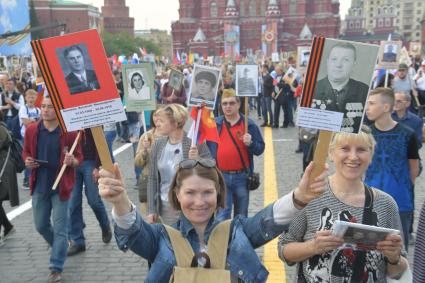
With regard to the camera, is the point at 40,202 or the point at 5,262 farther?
the point at 5,262

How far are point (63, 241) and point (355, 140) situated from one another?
3302 millimetres

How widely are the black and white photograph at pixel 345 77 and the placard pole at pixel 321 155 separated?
15cm

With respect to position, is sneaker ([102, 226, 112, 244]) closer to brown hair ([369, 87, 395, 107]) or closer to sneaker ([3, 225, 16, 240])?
sneaker ([3, 225, 16, 240])

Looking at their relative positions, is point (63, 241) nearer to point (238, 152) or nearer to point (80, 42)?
point (238, 152)

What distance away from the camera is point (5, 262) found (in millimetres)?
5766

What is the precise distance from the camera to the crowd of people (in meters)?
2.32

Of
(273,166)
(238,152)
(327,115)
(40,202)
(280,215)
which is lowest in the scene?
(273,166)

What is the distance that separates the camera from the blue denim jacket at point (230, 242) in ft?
7.45

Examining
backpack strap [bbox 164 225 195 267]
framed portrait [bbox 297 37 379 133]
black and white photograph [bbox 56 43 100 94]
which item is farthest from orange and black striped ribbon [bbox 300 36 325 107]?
black and white photograph [bbox 56 43 100 94]

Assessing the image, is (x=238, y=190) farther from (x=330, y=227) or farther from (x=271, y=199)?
(x=330, y=227)

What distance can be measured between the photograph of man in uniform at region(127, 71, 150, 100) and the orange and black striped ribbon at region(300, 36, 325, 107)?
447cm

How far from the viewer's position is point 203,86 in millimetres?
5988

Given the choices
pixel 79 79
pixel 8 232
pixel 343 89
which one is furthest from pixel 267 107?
pixel 79 79

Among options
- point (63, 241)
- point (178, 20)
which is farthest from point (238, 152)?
point (178, 20)
